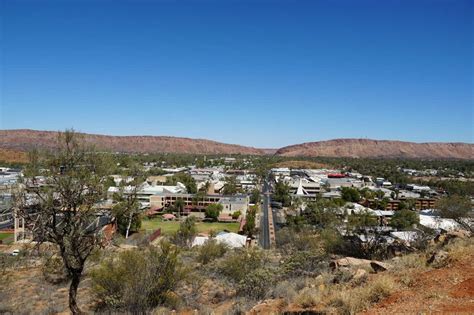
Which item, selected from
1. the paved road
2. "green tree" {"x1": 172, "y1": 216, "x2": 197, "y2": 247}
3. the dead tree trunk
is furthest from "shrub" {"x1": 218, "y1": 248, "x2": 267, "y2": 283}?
the paved road

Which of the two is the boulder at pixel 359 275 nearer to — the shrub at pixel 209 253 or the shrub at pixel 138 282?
the shrub at pixel 138 282

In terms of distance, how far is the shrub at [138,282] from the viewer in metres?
11.2

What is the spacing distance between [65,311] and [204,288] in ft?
17.3

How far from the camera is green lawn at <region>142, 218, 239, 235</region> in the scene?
4362 centimetres

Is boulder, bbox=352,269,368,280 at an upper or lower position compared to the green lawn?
upper

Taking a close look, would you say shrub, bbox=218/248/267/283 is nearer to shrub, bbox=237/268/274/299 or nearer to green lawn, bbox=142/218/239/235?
shrub, bbox=237/268/274/299

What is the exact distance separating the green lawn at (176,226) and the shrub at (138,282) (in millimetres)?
29312

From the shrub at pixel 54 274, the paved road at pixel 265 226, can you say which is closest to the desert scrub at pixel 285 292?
the shrub at pixel 54 274

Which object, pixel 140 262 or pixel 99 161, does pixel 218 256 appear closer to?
pixel 140 262

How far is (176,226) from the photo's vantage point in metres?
45.3

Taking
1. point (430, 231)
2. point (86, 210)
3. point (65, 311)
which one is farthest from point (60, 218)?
point (430, 231)

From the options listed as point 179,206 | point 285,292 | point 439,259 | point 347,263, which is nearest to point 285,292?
point 285,292

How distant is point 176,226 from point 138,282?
34.6 meters

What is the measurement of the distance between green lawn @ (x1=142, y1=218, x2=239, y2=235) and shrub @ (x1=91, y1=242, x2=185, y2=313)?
96.2 feet
